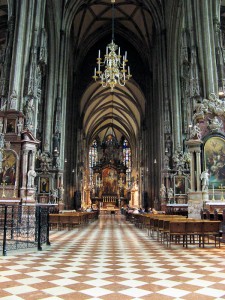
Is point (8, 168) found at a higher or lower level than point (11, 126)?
lower

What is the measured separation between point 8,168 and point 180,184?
13.3 meters

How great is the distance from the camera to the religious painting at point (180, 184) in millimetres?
24375

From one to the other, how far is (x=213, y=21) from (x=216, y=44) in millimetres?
1579

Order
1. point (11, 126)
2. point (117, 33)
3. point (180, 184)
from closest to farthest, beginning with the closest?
point (11, 126), point (180, 184), point (117, 33)

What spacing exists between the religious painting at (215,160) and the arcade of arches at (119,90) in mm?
48

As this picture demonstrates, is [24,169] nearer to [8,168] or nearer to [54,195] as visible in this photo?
[8,168]

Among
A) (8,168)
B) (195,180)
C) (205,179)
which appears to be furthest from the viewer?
(8,168)

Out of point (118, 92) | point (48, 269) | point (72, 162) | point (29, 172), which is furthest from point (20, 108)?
point (118, 92)

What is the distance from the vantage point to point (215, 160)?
52.5 feet

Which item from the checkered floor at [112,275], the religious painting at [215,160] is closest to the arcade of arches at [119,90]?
the religious painting at [215,160]

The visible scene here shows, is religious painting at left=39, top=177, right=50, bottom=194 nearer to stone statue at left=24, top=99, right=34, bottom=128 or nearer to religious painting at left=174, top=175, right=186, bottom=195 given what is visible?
stone statue at left=24, top=99, right=34, bottom=128

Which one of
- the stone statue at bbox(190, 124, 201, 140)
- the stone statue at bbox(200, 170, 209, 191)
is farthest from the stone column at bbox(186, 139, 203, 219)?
the stone statue at bbox(200, 170, 209, 191)

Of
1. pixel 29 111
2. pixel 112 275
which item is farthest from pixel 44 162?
pixel 112 275

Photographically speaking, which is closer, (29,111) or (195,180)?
(195,180)
